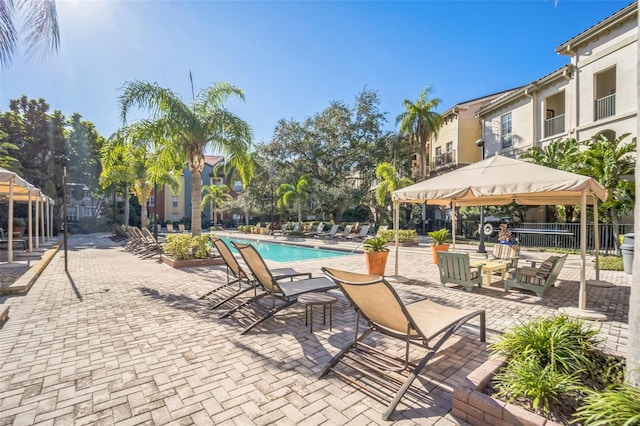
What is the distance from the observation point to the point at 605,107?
1489cm

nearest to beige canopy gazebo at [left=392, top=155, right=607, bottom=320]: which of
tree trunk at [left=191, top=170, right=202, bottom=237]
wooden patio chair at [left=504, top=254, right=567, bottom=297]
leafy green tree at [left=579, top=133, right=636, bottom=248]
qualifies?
wooden patio chair at [left=504, top=254, right=567, bottom=297]

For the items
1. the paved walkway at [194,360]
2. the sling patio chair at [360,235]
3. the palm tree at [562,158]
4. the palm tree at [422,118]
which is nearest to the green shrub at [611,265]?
the paved walkway at [194,360]

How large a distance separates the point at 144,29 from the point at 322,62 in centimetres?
683

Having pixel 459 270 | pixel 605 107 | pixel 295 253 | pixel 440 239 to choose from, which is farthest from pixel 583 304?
pixel 605 107

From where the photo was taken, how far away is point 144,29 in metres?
9.31

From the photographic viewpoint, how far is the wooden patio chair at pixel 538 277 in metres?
6.14

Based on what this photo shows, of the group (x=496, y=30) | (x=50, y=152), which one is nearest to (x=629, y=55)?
(x=496, y=30)

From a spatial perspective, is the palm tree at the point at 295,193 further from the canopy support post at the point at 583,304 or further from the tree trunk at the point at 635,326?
the tree trunk at the point at 635,326

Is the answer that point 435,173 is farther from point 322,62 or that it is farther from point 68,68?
point 68,68

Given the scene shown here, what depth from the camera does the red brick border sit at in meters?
2.14

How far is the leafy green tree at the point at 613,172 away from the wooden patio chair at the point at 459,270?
891 cm

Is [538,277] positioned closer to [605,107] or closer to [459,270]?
[459,270]

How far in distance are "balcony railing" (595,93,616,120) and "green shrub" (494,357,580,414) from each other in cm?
1769

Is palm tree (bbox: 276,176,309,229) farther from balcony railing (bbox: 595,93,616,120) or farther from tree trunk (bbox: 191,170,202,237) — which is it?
balcony railing (bbox: 595,93,616,120)
